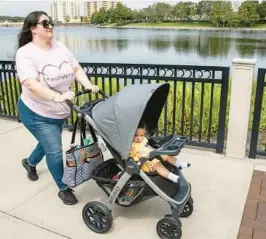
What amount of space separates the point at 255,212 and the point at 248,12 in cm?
5049

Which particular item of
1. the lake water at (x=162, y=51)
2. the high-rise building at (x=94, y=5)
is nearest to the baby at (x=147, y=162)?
the lake water at (x=162, y=51)

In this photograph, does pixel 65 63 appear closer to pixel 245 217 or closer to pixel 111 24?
pixel 245 217

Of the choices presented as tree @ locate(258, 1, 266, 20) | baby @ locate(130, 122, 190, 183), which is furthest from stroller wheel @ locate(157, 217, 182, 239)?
tree @ locate(258, 1, 266, 20)

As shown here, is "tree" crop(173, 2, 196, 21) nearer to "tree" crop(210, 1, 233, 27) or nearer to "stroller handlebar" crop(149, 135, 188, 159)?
"tree" crop(210, 1, 233, 27)

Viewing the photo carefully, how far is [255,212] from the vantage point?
9.70 ft

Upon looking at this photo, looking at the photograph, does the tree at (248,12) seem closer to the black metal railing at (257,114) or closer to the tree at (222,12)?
the tree at (222,12)

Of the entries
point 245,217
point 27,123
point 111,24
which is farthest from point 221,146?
point 111,24

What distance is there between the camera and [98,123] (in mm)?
2598

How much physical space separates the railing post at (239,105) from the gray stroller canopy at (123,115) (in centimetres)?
151

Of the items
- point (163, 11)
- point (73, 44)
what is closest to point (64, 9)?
point (163, 11)

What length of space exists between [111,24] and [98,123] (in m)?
62.2

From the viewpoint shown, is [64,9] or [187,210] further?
[64,9]

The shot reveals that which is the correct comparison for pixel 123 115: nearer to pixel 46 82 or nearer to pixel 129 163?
pixel 129 163

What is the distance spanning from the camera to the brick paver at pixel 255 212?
2.67 metres
